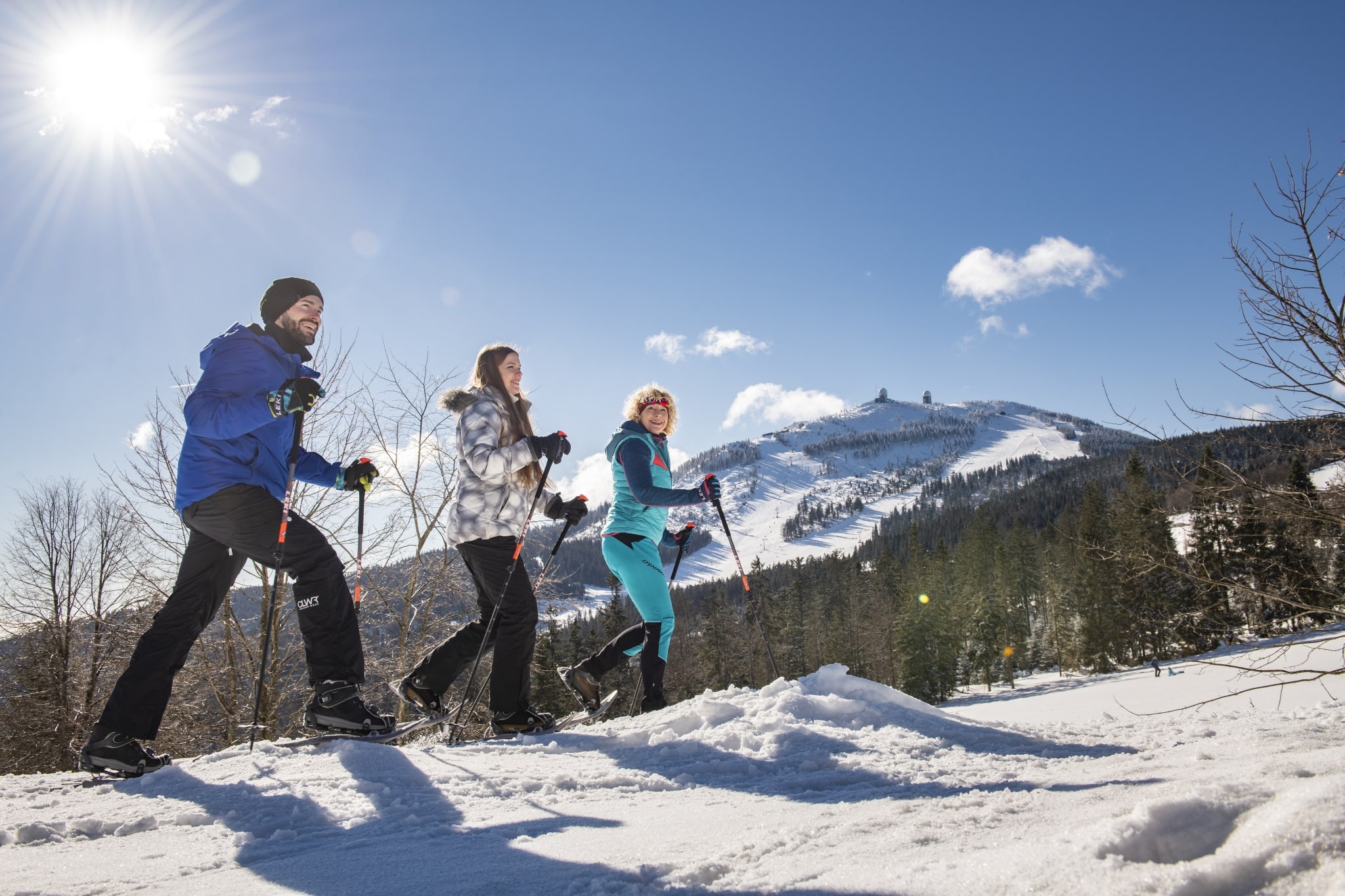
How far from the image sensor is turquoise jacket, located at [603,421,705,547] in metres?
4.64

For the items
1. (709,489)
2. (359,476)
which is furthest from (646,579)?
(359,476)

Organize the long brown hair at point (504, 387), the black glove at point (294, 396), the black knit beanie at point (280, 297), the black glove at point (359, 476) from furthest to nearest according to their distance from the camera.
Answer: the long brown hair at point (504, 387), the black glove at point (359, 476), the black knit beanie at point (280, 297), the black glove at point (294, 396)

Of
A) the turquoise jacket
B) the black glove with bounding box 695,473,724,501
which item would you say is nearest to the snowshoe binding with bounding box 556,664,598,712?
the turquoise jacket

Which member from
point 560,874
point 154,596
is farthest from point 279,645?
point 560,874

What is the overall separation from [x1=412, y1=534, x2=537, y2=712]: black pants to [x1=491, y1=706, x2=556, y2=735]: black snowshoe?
3 cm

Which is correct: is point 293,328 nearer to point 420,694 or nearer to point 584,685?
point 420,694

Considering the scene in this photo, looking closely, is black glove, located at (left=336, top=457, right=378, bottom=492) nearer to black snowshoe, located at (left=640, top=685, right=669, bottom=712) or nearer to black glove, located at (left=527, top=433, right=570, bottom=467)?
black glove, located at (left=527, top=433, right=570, bottom=467)

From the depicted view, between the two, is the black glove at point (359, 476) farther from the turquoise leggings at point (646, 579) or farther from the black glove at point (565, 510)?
the turquoise leggings at point (646, 579)

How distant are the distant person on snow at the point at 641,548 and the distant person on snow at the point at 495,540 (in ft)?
1.58

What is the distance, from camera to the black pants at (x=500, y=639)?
14.0 feet

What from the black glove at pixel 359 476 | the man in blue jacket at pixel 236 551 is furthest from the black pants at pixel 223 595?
the black glove at pixel 359 476

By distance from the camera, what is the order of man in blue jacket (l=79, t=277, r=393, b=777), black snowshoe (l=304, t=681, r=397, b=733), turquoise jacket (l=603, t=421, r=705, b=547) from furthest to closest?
1. turquoise jacket (l=603, t=421, r=705, b=547)
2. black snowshoe (l=304, t=681, r=397, b=733)
3. man in blue jacket (l=79, t=277, r=393, b=777)

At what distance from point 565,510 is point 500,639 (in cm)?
114

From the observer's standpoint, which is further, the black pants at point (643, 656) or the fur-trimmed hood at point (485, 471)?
the black pants at point (643, 656)
